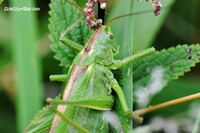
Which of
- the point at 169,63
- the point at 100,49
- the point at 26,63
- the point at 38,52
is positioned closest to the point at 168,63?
the point at 169,63

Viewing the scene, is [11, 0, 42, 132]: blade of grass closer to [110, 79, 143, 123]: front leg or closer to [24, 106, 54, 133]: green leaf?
[24, 106, 54, 133]: green leaf

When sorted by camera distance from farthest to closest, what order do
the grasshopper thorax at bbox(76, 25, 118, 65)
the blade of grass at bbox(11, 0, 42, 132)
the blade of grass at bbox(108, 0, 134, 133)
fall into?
the blade of grass at bbox(11, 0, 42, 132)
the grasshopper thorax at bbox(76, 25, 118, 65)
the blade of grass at bbox(108, 0, 134, 133)

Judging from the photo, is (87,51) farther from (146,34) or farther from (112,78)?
(146,34)

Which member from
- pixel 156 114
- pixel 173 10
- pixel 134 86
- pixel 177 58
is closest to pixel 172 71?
pixel 177 58

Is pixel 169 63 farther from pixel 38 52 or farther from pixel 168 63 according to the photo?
pixel 38 52

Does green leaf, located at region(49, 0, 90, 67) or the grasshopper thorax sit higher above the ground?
green leaf, located at region(49, 0, 90, 67)

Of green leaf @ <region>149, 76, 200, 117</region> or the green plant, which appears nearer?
the green plant

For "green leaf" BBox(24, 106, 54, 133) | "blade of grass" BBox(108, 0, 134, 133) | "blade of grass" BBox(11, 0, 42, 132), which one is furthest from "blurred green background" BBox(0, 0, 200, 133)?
"green leaf" BBox(24, 106, 54, 133)
